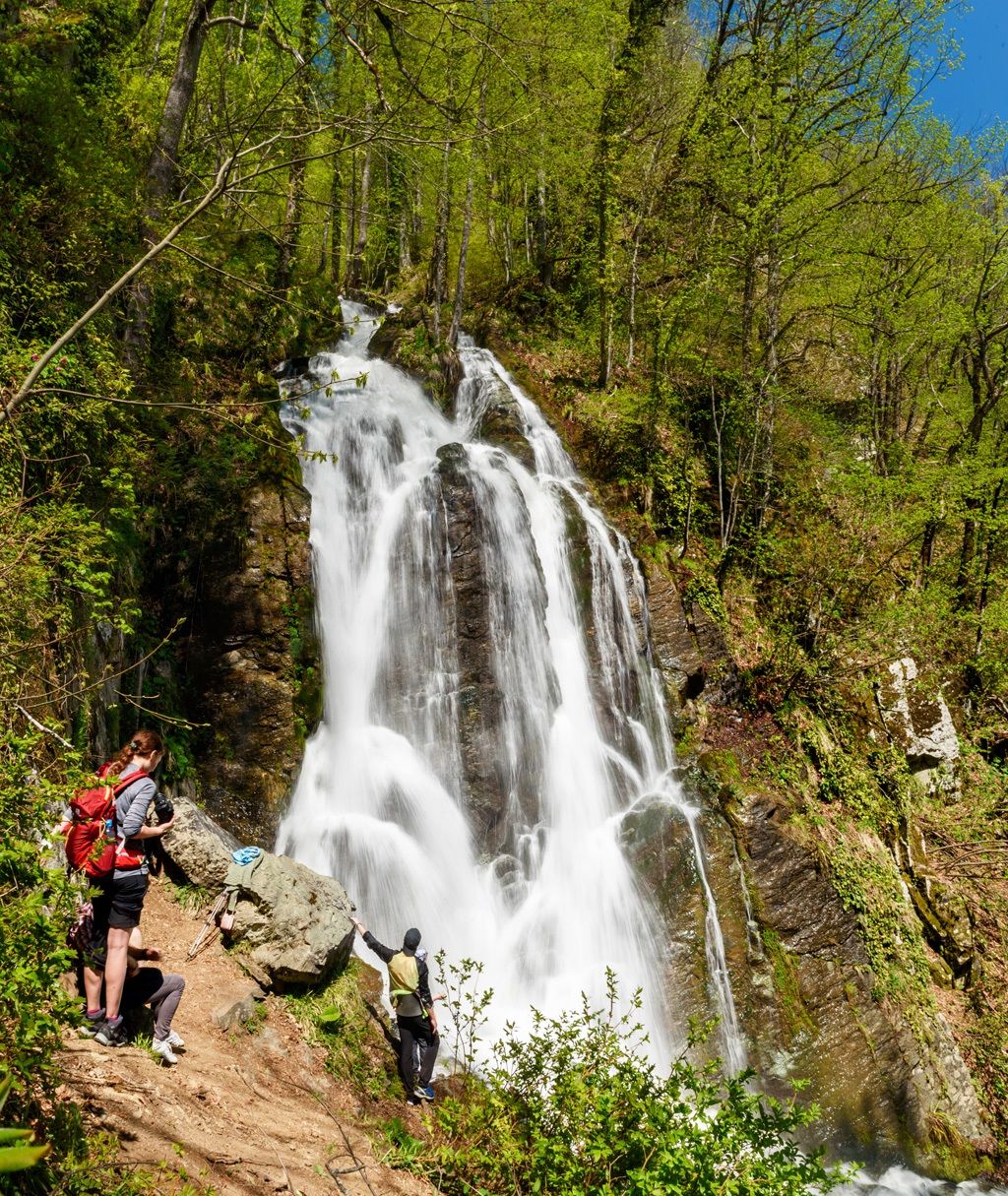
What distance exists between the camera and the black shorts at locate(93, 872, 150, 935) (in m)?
4.09

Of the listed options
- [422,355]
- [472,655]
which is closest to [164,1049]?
[472,655]

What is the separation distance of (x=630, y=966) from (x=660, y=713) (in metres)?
3.94

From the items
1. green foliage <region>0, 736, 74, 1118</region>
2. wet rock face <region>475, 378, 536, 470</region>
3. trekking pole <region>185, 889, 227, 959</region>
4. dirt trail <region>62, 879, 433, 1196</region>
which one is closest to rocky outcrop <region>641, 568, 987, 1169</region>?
dirt trail <region>62, 879, 433, 1196</region>

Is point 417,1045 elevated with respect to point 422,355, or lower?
lower

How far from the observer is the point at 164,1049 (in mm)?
4215

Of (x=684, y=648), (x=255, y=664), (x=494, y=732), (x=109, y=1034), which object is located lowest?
(x=109, y=1034)

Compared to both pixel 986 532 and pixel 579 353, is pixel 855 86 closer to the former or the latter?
pixel 579 353

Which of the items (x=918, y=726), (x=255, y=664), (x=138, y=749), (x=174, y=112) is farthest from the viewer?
(x=918, y=726)

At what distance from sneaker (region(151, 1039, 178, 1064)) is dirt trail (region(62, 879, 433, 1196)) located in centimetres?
5

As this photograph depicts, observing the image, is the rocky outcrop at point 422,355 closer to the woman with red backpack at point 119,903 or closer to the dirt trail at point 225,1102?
the dirt trail at point 225,1102

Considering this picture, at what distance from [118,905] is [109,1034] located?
71cm

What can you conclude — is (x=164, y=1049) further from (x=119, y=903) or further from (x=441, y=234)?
(x=441, y=234)

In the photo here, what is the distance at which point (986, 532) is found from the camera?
14.8m

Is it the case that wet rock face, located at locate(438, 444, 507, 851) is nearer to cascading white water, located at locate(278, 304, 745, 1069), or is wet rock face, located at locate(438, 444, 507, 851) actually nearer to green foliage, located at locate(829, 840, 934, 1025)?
cascading white water, located at locate(278, 304, 745, 1069)
